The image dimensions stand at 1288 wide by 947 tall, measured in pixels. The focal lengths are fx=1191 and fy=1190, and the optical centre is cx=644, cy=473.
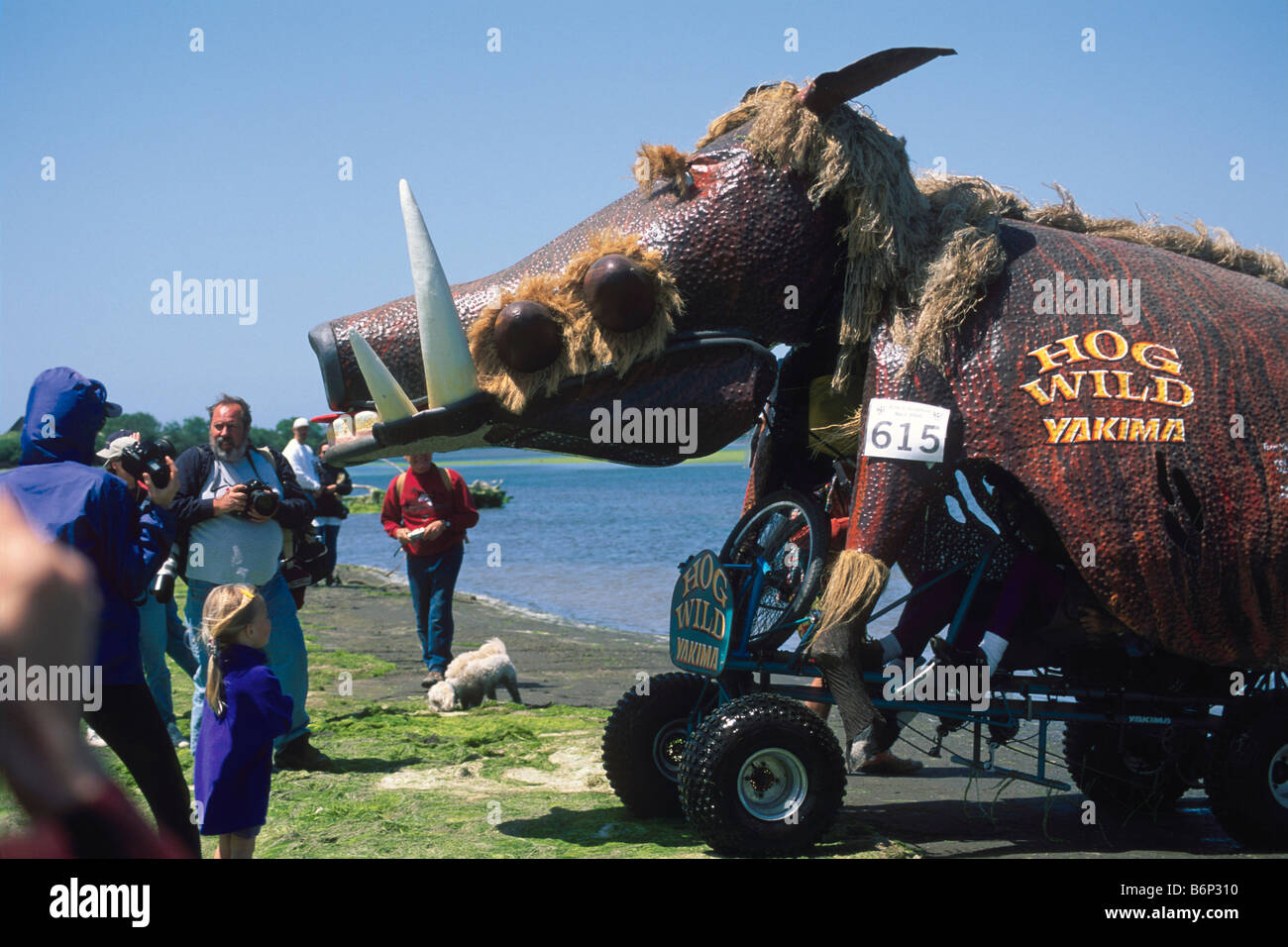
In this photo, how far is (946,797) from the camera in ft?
20.3

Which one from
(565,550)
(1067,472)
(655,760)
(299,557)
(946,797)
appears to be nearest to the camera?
(1067,472)

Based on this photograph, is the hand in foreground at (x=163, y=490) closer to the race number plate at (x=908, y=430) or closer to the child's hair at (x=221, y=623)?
the child's hair at (x=221, y=623)

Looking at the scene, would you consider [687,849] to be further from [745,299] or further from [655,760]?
[745,299]

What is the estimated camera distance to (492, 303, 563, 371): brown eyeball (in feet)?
15.8

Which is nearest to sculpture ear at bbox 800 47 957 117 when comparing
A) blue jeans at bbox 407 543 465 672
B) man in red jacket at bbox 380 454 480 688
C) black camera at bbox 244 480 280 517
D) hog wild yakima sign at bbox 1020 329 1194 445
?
hog wild yakima sign at bbox 1020 329 1194 445

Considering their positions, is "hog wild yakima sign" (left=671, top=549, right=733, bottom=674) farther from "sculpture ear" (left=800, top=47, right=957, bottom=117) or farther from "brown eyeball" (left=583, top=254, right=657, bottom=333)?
"sculpture ear" (left=800, top=47, right=957, bottom=117)

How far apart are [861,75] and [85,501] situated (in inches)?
137

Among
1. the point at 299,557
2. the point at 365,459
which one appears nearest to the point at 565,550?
the point at 299,557

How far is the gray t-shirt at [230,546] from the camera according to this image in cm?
591

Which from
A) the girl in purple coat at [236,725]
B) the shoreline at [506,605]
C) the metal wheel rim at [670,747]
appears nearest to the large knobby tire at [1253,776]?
the metal wheel rim at [670,747]

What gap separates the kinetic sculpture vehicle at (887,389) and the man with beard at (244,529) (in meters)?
1.09

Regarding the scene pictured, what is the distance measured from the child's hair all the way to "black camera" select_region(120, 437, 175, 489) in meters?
1.28

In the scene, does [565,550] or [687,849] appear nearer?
[687,849]
